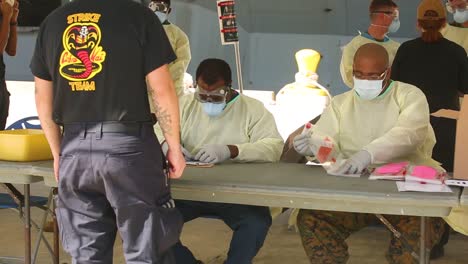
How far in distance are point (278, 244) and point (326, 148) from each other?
154 centimetres

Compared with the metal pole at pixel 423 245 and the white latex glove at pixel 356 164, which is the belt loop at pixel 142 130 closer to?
→ the white latex glove at pixel 356 164

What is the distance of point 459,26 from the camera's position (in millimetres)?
5191

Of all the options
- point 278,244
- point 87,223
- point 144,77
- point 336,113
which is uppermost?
point 144,77

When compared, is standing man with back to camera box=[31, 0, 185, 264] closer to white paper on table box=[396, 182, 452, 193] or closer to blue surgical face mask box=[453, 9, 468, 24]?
white paper on table box=[396, 182, 452, 193]

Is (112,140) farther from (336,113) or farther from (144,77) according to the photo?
(336,113)

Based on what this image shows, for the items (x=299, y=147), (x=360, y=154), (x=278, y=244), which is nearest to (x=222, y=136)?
(x=299, y=147)

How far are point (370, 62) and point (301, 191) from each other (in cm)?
86

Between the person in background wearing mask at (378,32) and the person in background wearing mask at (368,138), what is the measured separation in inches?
49.9

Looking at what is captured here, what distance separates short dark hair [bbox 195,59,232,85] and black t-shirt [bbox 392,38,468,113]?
1.29m

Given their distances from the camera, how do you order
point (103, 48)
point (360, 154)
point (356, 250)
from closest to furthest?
point (103, 48) < point (360, 154) < point (356, 250)

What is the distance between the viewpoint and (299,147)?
3424mm

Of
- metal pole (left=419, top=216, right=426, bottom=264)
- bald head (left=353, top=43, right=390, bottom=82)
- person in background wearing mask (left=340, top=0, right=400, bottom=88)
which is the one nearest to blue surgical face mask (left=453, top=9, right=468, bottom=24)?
person in background wearing mask (left=340, top=0, right=400, bottom=88)

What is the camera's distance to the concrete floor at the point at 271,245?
4.46m

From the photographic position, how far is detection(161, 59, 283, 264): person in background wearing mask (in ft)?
11.2
